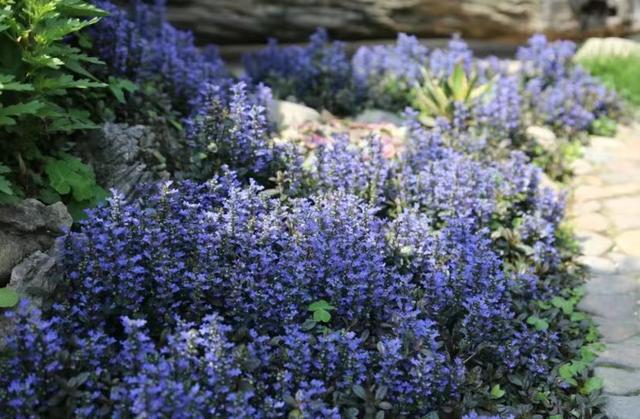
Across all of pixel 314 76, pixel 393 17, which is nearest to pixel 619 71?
pixel 393 17

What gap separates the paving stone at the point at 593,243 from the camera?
223 inches

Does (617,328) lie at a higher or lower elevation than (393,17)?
lower

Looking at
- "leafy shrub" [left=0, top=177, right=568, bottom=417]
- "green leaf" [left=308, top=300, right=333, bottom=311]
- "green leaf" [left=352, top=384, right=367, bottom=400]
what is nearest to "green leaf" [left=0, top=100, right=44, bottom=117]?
"leafy shrub" [left=0, top=177, right=568, bottom=417]

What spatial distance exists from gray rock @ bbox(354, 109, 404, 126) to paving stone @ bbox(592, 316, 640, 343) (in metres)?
2.92

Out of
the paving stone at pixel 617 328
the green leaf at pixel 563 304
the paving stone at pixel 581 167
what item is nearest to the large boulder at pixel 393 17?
the paving stone at pixel 581 167

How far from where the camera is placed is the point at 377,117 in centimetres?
727

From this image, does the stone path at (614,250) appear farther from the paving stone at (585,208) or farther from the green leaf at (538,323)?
the green leaf at (538,323)

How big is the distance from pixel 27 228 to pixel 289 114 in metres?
2.89

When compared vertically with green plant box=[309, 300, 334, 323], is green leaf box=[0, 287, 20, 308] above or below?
above

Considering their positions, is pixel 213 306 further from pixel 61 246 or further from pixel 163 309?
pixel 61 246

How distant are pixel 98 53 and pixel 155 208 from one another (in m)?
1.80

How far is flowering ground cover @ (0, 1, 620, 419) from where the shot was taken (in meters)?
3.38

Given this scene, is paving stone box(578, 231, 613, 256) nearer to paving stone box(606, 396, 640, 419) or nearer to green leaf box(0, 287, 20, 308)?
paving stone box(606, 396, 640, 419)

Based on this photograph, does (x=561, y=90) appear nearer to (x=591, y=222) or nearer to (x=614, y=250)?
(x=591, y=222)
